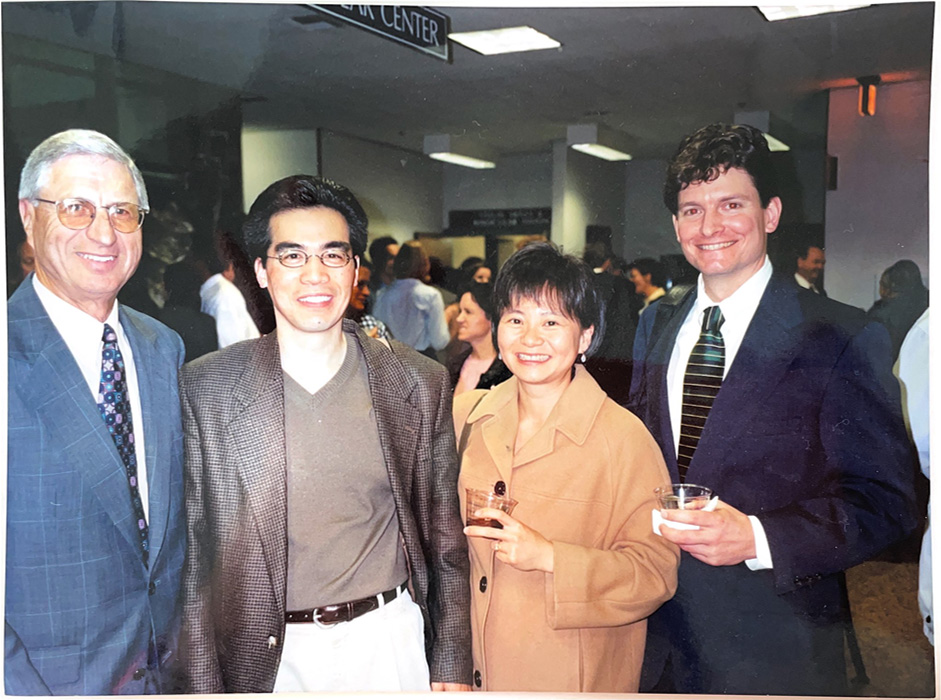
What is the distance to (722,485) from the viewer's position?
96.0 inches

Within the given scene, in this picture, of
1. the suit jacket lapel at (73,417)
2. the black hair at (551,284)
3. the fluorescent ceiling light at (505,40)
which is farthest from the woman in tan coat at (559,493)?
the suit jacket lapel at (73,417)

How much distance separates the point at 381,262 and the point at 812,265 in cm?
127

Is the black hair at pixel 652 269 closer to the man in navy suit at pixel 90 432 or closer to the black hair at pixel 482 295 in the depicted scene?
the black hair at pixel 482 295

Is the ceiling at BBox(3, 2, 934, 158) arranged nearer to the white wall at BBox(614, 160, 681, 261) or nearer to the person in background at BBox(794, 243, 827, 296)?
the white wall at BBox(614, 160, 681, 261)

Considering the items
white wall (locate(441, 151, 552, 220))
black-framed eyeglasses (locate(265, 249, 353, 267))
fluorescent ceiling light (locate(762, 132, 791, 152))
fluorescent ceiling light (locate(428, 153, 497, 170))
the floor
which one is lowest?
the floor

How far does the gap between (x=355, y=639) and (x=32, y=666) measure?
102cm

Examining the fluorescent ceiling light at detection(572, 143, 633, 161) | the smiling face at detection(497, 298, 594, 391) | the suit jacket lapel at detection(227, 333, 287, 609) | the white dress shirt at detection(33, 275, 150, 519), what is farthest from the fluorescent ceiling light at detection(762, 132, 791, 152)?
the white dress shirt at detection(33, 275, 150, 519)

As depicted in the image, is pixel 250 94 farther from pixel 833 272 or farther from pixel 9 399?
pixel 833 272

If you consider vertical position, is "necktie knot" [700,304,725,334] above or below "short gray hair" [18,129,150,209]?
below

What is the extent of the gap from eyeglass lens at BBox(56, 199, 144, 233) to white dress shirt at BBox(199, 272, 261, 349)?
0.95 feet

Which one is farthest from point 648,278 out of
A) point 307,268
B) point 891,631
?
point 891,631

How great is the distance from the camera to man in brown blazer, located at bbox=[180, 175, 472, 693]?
246 centimetres

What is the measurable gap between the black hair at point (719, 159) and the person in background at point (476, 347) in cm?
62

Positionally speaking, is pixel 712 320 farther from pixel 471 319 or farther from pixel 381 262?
pixel 381 262
